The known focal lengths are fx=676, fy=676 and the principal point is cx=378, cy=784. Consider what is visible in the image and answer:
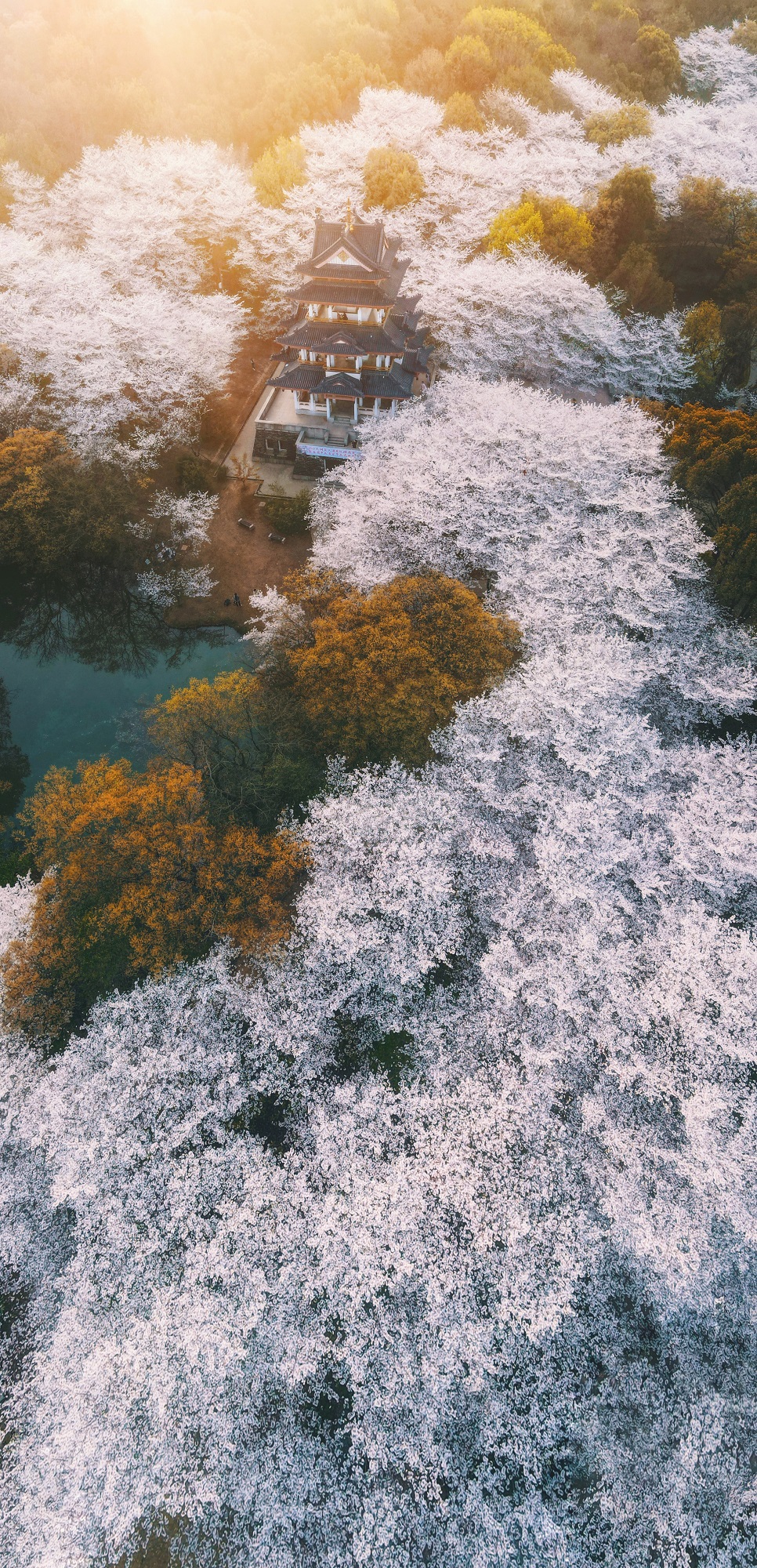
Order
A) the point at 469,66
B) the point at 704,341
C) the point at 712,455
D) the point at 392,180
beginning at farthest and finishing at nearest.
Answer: the point at 469,66, the point at 392,180, the point at 704,341, the point at 712,455

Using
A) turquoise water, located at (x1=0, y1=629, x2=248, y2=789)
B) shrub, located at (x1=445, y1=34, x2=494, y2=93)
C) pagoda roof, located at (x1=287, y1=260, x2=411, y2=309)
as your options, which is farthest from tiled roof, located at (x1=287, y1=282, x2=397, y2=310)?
shrub, located at (x1=445, y1=34, x2=494, y2=93)

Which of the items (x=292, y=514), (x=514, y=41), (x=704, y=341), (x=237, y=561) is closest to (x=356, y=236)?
(x=292, y=514)

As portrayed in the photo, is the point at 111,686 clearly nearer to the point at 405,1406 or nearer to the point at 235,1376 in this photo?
the point at 235,1376

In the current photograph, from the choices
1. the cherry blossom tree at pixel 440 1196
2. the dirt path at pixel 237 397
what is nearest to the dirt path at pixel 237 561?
the dirt path at pixel 237 397

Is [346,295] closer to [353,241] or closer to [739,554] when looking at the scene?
[353,241]

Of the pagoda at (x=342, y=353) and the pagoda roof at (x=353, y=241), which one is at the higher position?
the pagoda roof at (x=353, y=241)

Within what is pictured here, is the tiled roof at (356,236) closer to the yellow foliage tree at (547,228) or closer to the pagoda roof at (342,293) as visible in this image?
the pagoda roof at (342,293)

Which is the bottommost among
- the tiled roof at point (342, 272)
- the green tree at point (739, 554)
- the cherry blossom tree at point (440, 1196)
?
the cherry blossom tree at point (440, 1196)
